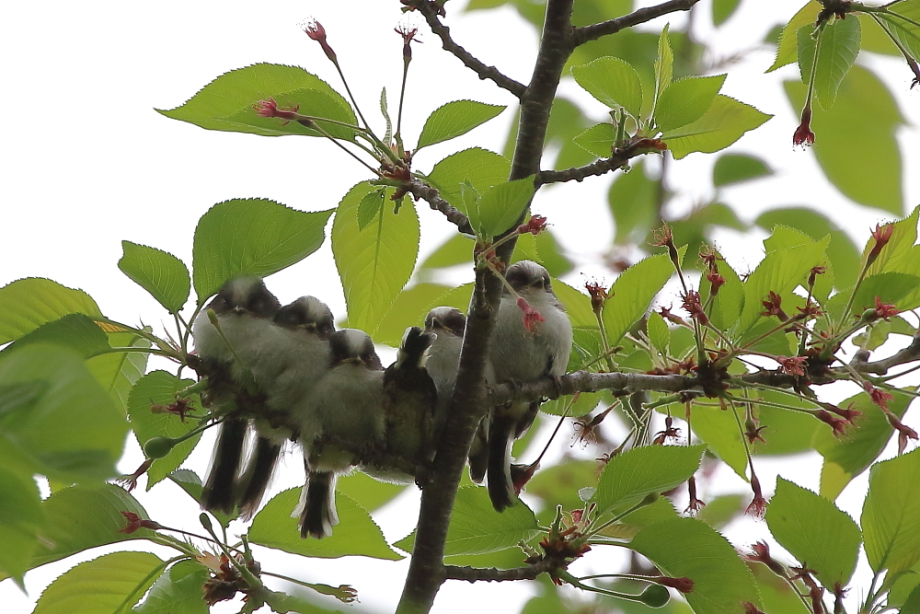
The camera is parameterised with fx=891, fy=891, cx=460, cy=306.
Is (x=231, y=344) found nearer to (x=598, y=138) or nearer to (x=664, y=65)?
(x=598, y=138)

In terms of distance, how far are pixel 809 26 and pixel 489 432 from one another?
4.38 feet

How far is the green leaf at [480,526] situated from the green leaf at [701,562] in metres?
0.25

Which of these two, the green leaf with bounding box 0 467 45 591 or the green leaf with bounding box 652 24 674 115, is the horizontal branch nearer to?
the green leaf with bounding box 652 24 674 115

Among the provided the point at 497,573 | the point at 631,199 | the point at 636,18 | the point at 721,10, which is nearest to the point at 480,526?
the point at 497,573

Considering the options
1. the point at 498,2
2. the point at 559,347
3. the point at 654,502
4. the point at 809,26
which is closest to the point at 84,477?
the point at 654,502

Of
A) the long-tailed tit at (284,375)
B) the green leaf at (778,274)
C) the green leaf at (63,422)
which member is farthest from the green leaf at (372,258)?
the green leaf at (63,422)

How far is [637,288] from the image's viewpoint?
7.34 ft

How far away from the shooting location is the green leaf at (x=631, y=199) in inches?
122

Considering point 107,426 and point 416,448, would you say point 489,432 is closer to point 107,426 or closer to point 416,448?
point 416,448

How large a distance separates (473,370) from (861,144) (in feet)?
5.07

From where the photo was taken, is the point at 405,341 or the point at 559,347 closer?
the point at 405,341

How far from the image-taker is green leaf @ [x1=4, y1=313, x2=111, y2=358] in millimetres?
1733

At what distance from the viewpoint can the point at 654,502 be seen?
2.04m

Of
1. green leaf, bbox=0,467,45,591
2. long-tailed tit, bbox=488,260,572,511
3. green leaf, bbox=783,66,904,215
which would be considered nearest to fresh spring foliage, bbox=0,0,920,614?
long-tailed tit, bbox=488,260,572,511
